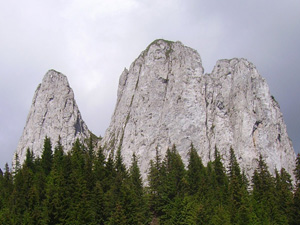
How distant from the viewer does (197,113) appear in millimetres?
145000

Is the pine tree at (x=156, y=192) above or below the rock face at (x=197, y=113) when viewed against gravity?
below

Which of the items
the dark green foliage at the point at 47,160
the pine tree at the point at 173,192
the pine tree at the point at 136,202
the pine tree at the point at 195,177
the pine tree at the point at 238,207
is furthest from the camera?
the dark green foliage at the point at 47,160

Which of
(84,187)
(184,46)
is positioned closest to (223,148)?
(184,46)

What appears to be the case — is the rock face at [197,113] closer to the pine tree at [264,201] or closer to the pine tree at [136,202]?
the pine tree at [264,201]

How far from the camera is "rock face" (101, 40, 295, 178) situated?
137 m

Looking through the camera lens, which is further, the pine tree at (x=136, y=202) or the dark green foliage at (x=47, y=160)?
the dark green foliage at (x=47, y=160)

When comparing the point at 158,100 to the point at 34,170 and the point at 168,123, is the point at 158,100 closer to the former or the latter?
the point at 168,123

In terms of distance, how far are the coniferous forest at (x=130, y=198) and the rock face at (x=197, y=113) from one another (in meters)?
46.6

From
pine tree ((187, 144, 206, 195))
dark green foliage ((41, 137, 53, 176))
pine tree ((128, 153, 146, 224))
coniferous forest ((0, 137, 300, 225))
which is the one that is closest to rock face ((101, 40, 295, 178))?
pine tree ((187, 144, 206, 195))

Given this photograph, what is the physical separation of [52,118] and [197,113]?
7102 centimetres

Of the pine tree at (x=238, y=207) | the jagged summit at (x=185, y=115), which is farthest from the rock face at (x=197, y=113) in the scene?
the pine tree at (x=238, y=207)

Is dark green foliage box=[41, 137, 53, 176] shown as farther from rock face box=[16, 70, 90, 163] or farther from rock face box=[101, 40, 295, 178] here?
rock face box=[16, 70, 90, 163]

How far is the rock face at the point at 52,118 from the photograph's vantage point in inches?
6850

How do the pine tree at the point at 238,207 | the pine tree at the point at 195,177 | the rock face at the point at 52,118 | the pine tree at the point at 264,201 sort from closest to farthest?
the pine tree at the point at 238,207, the pine tree at the point at 264,201, the pine tree at the point at 195,177, the rock face at the point at 52,118
